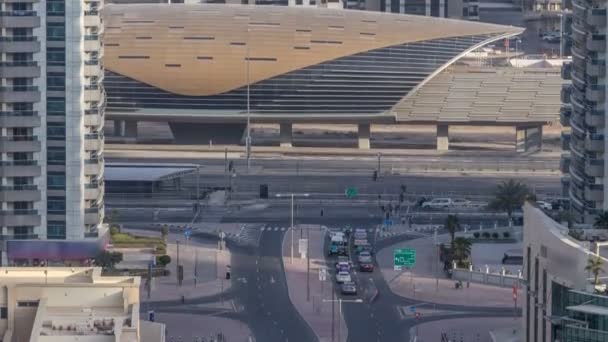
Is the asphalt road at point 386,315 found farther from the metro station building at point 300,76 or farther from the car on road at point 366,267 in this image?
the metro station building at point 300,76

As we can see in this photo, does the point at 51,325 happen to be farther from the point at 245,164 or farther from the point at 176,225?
the point at 245,164

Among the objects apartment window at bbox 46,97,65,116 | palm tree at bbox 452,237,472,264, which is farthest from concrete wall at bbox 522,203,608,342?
apartment window at bbox 46,97,65,116

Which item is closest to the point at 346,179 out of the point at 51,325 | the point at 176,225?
the point at 176,225

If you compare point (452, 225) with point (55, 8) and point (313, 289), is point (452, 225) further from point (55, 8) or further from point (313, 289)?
point (55, 8)

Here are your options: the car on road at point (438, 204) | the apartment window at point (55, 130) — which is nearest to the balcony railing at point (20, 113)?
the apartment window at point (55, 130)

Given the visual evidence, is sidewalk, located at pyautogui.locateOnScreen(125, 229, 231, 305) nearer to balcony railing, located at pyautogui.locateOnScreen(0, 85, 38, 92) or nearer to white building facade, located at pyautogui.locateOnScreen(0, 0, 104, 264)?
white building facade, located at pyautogui.locateOnScreen(0, 0, 104, 264)
